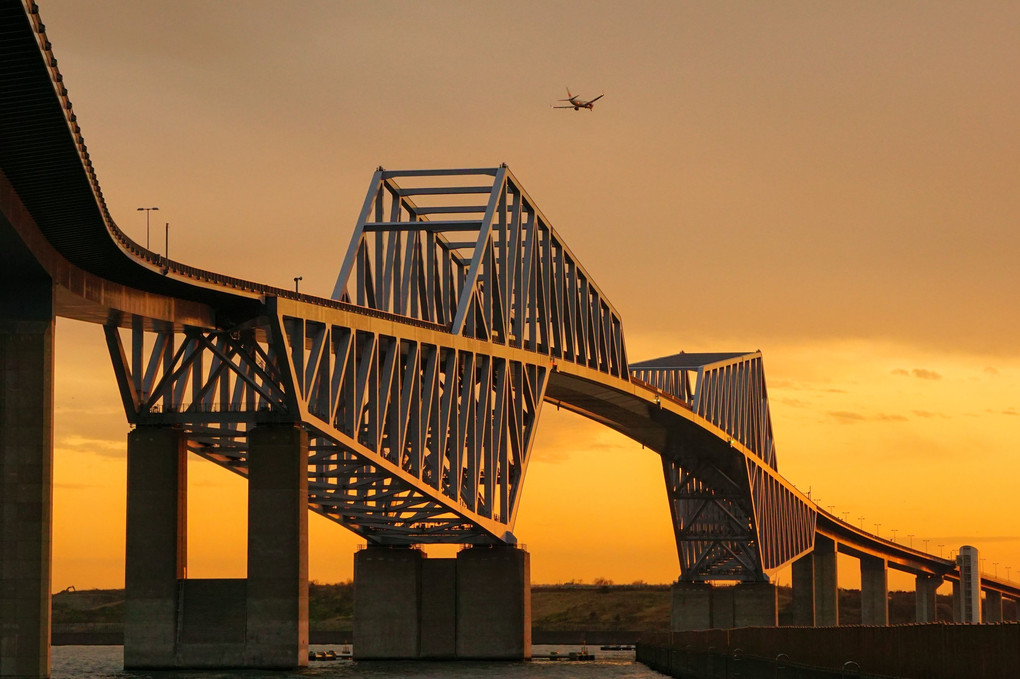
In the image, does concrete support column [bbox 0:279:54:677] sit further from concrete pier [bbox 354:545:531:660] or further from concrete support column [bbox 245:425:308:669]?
concrete pier [bbox 354:545:531:660]

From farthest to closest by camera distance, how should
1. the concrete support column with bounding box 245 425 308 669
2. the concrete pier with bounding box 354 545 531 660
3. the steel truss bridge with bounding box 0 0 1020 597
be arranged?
the concrete pier with bounding box 354 545 531 660, the concrete support column with bounding box 245 425 308 669, the steel truss bridge with bounding box 0 0 1020 597

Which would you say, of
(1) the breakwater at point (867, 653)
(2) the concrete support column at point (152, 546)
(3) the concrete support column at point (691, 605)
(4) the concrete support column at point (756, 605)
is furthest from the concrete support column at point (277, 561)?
(3) the concrete support column at point (691, 605)

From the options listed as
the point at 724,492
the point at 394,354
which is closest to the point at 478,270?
the point at 394,354

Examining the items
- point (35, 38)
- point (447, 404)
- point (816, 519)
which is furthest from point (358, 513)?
point (816, 519)

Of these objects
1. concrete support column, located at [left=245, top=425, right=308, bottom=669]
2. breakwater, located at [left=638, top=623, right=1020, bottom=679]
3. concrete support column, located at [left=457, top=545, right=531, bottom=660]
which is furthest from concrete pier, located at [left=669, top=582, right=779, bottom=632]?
→ concrete support column, located at [left=245, top=425, right=308, bottom=669]

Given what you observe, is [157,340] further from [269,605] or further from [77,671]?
[77,671]

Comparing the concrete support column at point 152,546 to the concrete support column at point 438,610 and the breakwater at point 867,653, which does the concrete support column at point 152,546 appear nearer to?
the breakwater at point 867,653
